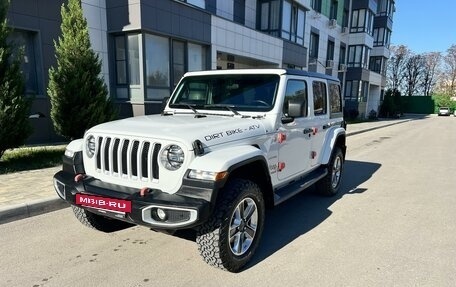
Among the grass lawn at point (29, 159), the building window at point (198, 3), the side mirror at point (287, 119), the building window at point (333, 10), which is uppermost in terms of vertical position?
the building window at point (333, 10)

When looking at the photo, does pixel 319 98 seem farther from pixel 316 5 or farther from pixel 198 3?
pixel 316 5

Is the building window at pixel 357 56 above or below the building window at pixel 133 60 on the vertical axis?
above

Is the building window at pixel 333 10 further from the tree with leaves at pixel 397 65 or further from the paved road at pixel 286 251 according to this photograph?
the tree with leaves at pixel 397 65

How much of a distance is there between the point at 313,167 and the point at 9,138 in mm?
5953

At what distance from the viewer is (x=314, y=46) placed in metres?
28.2

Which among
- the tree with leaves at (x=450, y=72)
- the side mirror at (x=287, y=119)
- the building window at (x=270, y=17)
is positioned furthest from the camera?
the tree with leaves at (x=450, y=72)

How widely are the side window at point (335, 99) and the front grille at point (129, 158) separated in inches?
153

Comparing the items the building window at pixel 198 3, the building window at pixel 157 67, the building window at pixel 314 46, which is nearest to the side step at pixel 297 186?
the building window at pixel 157 67

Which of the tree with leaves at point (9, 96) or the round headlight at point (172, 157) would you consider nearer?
the round headlight at point (172, 157)

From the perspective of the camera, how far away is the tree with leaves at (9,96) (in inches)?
265

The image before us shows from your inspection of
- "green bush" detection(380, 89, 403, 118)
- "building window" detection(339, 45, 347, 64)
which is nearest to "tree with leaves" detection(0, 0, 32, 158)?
"building window" detection(339, 45, 347, 64)

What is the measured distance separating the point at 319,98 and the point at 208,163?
3.07 meters

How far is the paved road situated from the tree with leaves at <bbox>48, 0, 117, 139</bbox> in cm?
423

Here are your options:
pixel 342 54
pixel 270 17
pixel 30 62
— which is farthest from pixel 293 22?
pixel 30 62
